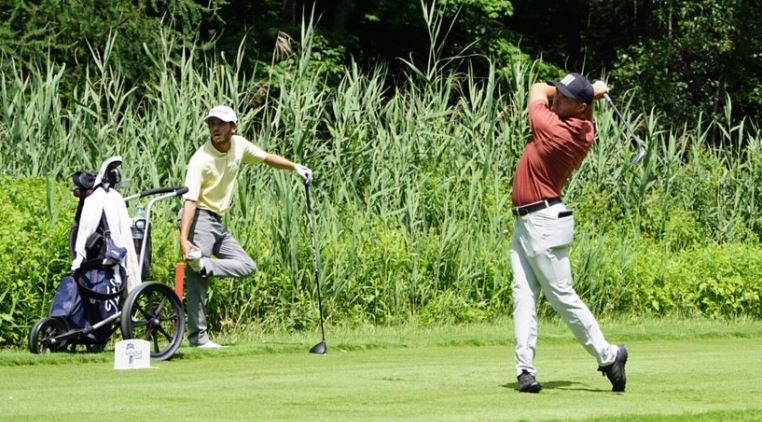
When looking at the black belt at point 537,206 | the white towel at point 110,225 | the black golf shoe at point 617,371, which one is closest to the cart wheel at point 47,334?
the white towel at point 110,225

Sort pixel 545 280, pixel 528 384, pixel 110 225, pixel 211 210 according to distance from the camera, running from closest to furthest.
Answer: pixel 528 384, pixel 545 280, pixel 110 225, pixel 211 210

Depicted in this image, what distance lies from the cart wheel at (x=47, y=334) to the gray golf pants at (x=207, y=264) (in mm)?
924

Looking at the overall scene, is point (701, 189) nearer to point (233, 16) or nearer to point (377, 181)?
point (377, 181)

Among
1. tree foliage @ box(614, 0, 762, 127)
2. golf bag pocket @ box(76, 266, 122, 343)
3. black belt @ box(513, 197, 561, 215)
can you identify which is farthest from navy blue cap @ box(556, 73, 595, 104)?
tree foliage @ box(614, 0, 762, 127)

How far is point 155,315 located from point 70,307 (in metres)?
0.55

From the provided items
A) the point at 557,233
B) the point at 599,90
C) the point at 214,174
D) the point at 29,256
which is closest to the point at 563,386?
the point at 557,233

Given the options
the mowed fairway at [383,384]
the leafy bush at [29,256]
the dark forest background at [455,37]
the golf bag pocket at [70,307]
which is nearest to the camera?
the mowed fairway at [383,384]

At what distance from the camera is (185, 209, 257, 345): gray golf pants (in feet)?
33.4

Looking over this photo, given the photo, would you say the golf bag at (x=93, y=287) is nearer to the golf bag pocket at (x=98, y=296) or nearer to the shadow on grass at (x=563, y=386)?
the golf bag pocket at (x=98, y=296)

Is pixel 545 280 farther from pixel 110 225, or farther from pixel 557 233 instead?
pixel 110 225

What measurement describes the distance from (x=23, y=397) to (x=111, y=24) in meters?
15.9

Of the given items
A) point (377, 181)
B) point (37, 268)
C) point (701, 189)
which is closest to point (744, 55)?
point (701, 189)

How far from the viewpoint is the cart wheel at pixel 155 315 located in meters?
9.46

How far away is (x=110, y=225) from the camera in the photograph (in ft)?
32.4
